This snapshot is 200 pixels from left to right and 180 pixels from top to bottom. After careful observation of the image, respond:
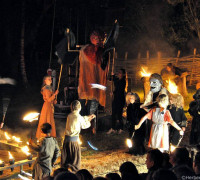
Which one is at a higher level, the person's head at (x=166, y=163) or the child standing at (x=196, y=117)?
the child standing at (x=196, y=117)

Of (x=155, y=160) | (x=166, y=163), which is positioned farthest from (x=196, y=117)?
(x=155, y=160)

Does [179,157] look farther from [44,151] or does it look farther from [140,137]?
[140,137]

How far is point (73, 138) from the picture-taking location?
7.21m

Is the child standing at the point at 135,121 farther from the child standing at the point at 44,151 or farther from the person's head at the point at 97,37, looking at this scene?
the child standing at the point at 44,151

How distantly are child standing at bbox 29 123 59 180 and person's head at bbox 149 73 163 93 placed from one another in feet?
10.3

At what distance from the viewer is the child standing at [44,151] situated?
21.3 feet

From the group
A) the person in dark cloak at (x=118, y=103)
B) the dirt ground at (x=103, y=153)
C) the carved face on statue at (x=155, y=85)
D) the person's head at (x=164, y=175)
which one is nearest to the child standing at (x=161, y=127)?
the dirt ground at (x=103, y=153)

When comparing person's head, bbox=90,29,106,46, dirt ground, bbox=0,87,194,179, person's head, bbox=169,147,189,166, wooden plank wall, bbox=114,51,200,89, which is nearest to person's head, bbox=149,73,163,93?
dirt ground, bbox=0,87,194,179

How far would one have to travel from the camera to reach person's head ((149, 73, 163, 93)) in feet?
28.0

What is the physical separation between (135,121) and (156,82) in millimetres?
1163

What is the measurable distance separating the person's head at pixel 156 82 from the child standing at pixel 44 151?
3.14 meters

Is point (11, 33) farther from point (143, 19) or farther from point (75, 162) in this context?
point (75, 162)

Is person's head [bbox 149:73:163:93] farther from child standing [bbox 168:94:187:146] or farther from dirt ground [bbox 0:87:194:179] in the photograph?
dirt ground [bbox 0:87:194:179]

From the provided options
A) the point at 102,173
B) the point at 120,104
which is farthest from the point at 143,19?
the point at 102,173
